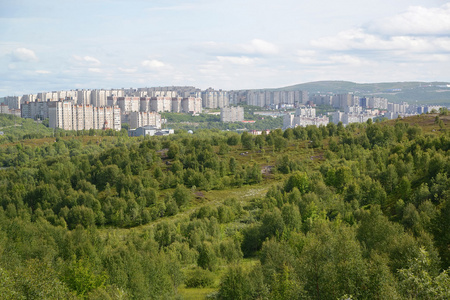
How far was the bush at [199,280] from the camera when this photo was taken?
33156 millimetres

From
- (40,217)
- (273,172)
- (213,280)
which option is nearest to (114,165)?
(40,217)

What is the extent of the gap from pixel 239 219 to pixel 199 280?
16627 millimetres

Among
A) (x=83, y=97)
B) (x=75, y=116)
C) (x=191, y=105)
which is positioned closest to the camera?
(x=75, y=116)

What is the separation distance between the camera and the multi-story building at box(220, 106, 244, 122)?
6801 inches

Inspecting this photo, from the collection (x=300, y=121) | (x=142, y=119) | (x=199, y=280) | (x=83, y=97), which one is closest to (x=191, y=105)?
(x=83, y=97)

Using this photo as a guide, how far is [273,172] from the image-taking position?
6744 centimetres

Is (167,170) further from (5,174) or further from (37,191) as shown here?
(5,174)

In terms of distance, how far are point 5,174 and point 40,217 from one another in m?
23.5

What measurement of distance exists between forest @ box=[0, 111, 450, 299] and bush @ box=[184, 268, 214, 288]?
104 mm

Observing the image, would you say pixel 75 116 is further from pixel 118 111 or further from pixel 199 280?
pixel 199 280

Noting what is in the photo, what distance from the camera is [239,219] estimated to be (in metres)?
49.5

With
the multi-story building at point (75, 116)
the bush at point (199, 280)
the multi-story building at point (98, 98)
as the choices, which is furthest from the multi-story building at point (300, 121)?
the bush at point (199, 280)

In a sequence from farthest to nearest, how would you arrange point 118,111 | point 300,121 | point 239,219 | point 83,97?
1. point 83,97
2. point 300,121
3. point 118,111
4. point 239,219

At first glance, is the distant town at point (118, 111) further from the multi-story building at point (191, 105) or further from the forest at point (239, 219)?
the forest at point (239, 219)
